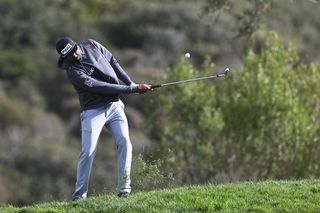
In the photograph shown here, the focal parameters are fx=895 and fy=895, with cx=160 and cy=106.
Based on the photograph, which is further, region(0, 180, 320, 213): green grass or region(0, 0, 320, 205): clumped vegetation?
region(0, 0, 320, 205): clumped vegetation

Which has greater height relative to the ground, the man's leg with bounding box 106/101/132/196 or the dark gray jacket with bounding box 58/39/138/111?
the dark gray jacket with bounding box 58/39/138/111

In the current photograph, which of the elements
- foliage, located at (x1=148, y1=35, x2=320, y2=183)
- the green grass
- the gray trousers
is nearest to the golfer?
the gray trousers

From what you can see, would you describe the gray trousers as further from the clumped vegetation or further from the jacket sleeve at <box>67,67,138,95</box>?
the clumped vegetation

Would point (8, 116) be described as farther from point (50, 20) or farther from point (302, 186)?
point (302, 186)

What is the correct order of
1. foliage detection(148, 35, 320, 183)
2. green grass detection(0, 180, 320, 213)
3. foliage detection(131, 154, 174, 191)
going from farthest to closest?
foliage detection(148, 35, 320, 183) → foliage detection(131, 154, 174, 191) → green grass detection(0, 180, 320, 213)

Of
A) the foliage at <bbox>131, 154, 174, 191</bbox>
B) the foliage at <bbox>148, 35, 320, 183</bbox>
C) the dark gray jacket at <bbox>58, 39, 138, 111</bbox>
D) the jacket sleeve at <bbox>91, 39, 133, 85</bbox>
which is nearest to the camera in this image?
the dark gray jacket at <bbox>58, 39, 138, 111</bbox>

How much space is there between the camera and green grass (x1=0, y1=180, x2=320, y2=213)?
1277 centimetres

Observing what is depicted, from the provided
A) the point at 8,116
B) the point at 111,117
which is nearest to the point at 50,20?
the point at 8,116

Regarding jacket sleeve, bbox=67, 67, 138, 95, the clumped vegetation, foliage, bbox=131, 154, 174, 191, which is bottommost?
the clumped vegetation

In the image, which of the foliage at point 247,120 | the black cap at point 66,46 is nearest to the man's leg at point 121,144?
the black cap at point 66,46

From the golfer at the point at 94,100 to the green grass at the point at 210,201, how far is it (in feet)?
1.54

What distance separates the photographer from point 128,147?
524 inches

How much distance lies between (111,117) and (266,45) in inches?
822

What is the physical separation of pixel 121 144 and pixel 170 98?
67.8 ft
